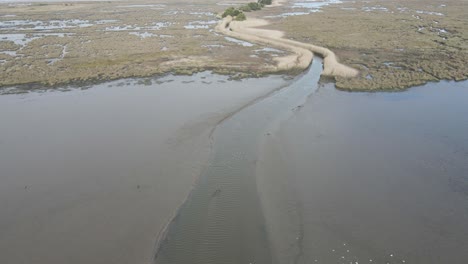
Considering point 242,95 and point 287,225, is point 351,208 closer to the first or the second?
point 287,225

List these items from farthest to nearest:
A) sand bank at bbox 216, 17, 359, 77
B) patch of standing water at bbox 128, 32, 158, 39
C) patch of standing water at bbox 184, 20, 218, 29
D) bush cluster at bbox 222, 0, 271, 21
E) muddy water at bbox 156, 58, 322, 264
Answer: bush cluster at bbox 222, 0, 271, 21 < patch of standing water at bbox 184, 20, 218, 29 < patch of standing water at bbox 128, 32, 158, 39 < sand bank at bbox 216, 17, 359, 77 < muddy water at bbox 156, 58, 322, 264

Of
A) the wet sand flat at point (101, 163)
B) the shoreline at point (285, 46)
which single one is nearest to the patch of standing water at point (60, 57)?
the wet sand flat at point (101, 163)

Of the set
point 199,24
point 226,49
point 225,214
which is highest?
point 199,24

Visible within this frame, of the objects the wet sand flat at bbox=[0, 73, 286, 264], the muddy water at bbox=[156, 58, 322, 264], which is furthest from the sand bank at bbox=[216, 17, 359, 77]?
the muddy water at bbox=[156, 58, 322, 264]

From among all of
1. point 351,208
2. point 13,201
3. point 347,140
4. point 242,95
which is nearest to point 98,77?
point 242,95

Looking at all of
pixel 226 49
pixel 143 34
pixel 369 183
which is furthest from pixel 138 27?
pixel 369 183

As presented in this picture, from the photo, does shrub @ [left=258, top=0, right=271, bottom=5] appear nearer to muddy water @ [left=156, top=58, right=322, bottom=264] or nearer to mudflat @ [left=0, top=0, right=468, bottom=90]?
mudflat @ [left=0, top=0, right=468, bottom=90]

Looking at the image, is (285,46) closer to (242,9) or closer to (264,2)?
(242,9)
